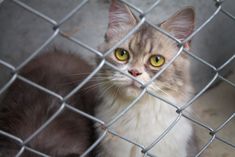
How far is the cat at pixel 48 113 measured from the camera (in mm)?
2369

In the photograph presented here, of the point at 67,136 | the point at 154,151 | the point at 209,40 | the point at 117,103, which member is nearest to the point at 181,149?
the point at 154,151

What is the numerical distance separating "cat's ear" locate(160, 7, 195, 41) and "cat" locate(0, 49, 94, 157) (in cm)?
65

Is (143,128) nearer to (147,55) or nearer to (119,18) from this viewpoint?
(147,55)

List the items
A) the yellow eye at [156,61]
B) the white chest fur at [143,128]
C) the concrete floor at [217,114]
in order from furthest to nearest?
the concrete floor at [217,114] < the white chest fur at [143,128] < the yellow eye at [156,61]

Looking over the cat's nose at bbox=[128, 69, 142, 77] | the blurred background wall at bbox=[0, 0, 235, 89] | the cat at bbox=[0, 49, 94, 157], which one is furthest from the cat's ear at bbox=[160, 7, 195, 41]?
the blurred background wall at bbox=[0, 0, 235, 89]

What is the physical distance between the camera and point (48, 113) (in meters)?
2.55

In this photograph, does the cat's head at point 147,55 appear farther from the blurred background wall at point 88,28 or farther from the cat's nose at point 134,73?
the blurred background wall at point 88,28

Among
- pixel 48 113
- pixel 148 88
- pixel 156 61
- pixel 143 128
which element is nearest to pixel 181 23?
pixel 156 61

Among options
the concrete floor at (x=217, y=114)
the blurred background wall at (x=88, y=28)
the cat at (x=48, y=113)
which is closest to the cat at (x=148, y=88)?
the cat at (x=48, y=113)

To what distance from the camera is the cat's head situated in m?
2.29

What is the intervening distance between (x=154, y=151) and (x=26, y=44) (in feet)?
4.31

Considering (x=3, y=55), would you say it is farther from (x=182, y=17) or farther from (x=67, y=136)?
(x=182, y=17)

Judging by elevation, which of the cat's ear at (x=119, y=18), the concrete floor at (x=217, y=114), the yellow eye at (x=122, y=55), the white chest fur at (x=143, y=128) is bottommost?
the white chest fur at (x=143, y=128)

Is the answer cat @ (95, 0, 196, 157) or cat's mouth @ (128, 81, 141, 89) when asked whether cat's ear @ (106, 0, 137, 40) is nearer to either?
cat @ (95, 0, 196, 157)
